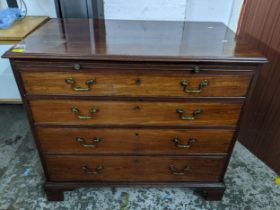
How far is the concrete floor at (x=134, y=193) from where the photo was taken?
4.48 feet

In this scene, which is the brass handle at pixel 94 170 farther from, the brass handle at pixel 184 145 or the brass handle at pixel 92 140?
the brass handle at pixel 184 145

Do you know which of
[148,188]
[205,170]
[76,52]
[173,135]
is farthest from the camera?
[148,188]

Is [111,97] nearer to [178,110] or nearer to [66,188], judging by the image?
[178,110]

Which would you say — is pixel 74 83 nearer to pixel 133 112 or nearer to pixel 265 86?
pixel 133 112

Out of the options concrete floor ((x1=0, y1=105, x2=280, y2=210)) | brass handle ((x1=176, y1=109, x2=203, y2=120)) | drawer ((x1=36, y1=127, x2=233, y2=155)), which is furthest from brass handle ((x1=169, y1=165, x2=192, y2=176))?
brass handle ((x1=176, y1=109, x2=203, y2=120))

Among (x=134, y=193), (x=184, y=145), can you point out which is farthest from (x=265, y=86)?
(x=134, y=193)

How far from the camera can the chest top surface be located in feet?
3.04

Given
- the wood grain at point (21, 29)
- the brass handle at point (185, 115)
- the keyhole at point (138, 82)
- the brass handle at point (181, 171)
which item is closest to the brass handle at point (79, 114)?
the keyhole at point (138, 82)

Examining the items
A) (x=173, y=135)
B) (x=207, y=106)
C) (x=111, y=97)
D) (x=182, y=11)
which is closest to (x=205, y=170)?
(x=173, y=135)

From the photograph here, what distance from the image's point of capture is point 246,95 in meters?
1.04

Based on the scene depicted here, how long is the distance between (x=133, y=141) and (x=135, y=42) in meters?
0.48

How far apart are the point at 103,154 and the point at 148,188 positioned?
43 cm

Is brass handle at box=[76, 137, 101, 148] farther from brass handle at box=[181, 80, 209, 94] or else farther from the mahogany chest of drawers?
brass handle at box=[181, 80, 209, 94]

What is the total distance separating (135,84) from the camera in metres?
1.00
